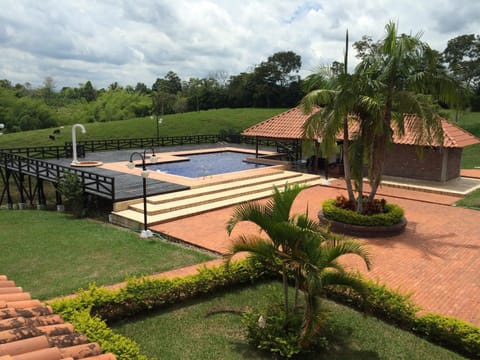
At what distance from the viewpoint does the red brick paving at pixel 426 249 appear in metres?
8.38

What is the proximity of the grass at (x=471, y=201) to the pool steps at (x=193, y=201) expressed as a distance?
6915 millimetres

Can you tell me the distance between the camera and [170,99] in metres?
76.6

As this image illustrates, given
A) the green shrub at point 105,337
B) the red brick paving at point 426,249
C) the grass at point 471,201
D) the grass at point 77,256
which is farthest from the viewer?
the grass at point 471,201

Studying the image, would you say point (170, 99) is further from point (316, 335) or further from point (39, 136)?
point (316, 335)

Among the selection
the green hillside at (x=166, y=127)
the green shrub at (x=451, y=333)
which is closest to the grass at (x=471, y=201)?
the green shrub at (x=451, y=333)

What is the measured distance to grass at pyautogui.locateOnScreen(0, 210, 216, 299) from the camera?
29.9 ft

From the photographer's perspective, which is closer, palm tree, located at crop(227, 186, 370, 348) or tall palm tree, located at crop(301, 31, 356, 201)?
palm tree, located at crop(227, 186, 370, 348)

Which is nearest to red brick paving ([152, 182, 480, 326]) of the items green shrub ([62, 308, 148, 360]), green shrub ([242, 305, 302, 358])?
green shrub ([242, 305, 302, 358])

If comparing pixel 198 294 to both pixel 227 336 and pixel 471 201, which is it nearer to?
pixel 227 336

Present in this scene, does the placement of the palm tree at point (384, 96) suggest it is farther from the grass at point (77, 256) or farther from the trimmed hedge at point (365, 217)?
the grass at point (77, 256)

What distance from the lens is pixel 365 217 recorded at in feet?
41.0

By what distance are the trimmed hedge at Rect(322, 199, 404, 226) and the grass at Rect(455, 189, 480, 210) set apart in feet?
17.5

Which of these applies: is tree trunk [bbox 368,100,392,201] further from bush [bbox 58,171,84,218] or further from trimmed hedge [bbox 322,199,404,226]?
bush [bbox 58,171,84,218]

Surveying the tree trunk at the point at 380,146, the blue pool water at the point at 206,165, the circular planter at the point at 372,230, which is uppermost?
the tree trunk at the point at 380,146
